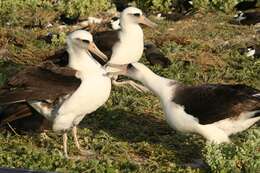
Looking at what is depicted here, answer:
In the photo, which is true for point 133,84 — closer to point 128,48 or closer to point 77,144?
point 128,48

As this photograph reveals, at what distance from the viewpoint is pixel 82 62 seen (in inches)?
295

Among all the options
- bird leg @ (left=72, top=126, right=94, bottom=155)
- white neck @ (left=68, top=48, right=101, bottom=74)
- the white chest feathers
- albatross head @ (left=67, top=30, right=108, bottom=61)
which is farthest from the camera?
the white chest feathers

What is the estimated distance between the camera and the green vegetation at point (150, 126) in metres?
6.87

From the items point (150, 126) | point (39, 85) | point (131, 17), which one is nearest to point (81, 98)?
point (39, 85)

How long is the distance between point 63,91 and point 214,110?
1632mm

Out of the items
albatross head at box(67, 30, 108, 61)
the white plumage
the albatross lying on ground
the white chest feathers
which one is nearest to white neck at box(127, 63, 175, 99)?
the albatross lying on ground

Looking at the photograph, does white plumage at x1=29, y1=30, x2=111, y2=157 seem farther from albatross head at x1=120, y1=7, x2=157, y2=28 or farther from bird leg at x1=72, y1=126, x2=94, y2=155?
albatross head at x1=120, y1=7, x2=157, y2=28

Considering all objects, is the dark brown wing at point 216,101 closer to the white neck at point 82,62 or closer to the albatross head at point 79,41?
the white neck at point 82,62

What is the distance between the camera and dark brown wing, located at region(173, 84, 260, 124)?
7.00 meters

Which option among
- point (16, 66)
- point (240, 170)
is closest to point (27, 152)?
point (240, 170)

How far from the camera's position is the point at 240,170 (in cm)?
670

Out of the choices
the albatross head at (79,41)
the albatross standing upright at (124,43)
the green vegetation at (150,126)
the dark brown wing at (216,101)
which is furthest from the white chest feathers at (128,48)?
the dark brown wing at (216,101)

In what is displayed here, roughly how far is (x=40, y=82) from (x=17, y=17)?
897cm

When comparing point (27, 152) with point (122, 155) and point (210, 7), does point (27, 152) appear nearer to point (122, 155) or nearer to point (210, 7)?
point (122, 155)
